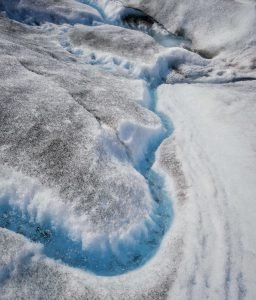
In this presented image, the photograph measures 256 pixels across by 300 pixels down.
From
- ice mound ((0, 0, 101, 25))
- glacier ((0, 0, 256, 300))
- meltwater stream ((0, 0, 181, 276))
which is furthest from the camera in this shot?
ice mound ((0, 0, 101, 25))

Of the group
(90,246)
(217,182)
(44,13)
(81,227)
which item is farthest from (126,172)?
(44,13)

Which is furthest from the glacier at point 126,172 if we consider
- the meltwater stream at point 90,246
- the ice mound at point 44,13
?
the ice mound at point 44,13

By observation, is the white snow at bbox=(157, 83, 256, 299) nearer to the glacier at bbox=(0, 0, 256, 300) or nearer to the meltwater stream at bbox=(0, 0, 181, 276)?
the glacier at bbox=(0, 0, 256, 300)

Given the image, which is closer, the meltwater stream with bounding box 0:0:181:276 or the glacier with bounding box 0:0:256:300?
the glacier with bounding box 0:0:256:300

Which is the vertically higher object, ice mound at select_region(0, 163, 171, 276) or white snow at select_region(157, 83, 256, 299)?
white snow at select_region(157, 83, 256, 299)

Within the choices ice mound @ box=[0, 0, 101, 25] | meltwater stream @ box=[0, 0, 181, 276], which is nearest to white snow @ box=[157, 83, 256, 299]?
meltwater stream @ box=[0, 0, 181, 276]

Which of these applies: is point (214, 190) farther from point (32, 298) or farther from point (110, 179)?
point (32, 298)

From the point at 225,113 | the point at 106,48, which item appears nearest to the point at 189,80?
the point at 225,113

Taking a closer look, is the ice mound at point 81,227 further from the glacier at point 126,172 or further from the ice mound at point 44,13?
the ice mound at point 44,13

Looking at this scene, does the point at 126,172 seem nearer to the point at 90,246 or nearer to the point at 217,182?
the point at 90,246
